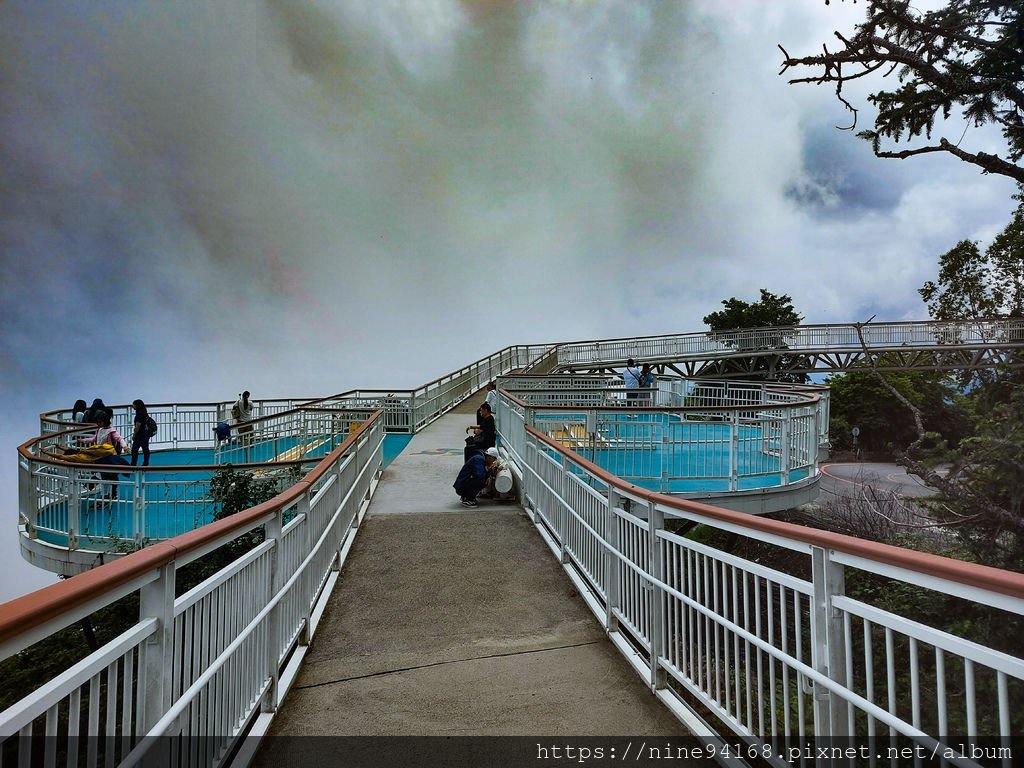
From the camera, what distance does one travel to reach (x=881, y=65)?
1376 centimetres

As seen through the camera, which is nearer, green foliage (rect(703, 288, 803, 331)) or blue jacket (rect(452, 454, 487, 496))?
blue jacket (rect(452, 454, 487, 496))

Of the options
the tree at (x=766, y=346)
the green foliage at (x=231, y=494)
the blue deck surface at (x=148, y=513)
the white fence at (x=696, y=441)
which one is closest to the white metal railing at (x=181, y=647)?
the green foliage at (x=231, y=494)

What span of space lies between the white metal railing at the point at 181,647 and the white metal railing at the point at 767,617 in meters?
2.21

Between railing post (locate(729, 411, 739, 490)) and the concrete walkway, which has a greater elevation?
railing post (locate(729, 411, 739, 490))

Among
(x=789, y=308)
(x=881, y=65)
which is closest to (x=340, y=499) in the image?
(x=881, y=65)

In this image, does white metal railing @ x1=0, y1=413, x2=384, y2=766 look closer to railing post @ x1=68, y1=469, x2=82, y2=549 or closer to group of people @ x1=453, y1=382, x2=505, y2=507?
group of people @ x1=453, y1=382, x2=505, y2=507

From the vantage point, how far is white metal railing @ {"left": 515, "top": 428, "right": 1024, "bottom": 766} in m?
1.65

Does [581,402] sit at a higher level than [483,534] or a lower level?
higher

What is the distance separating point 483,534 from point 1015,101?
1629cm

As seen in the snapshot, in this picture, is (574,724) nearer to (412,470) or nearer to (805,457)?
(805,457)

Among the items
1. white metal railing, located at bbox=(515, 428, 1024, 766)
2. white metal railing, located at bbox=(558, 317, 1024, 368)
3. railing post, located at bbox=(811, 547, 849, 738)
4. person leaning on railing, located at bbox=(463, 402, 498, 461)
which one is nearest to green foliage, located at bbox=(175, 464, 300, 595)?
person leaning on railing, located at bbox=(463, 402, 498, 461)

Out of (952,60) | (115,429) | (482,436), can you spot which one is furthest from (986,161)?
(115,429)

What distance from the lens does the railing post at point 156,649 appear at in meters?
2.08

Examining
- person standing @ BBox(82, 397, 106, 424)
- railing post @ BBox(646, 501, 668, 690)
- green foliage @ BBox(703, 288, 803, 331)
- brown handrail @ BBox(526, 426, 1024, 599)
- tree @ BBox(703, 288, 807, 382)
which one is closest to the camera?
brown handrail @ BBox(526, 426, 1024, 599)
